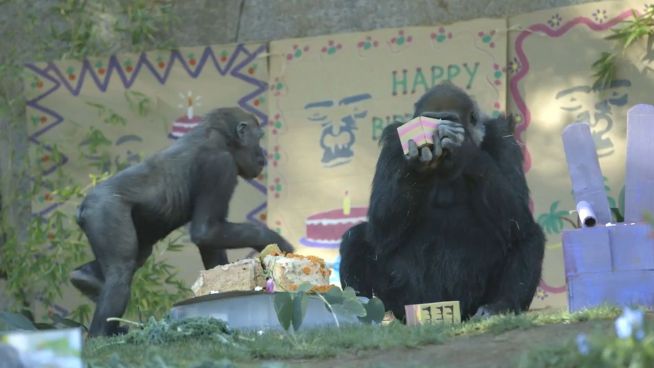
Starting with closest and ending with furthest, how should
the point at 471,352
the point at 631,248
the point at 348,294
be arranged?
the point at 471,352
the point at 631,248
the point at 348,294

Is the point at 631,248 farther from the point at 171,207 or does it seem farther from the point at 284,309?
the point at 171,207

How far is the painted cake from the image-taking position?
7480 millimetres

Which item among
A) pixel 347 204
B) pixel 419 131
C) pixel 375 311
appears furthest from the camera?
pixel 347 204

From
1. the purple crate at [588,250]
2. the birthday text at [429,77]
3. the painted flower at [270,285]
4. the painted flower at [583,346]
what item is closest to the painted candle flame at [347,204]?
the birthday text at [429,77]

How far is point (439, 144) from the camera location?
4.69m

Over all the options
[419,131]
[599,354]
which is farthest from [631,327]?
[419,131]

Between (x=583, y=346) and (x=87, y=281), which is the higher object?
(x=583, y=346)

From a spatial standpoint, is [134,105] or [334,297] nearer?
[334,297]

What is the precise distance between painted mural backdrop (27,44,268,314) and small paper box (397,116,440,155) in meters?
3.14

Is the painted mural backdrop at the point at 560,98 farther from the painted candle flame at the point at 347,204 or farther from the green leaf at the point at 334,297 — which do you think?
the green leaf at the point at 334,297

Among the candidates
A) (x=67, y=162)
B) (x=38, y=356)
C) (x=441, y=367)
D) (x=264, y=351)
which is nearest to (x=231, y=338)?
(x=264, y=351)

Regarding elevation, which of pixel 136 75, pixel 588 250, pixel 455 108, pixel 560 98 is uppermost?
pixel 136 75

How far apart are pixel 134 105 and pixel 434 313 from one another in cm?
403

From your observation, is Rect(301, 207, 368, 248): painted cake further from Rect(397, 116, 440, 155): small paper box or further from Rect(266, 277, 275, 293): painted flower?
Rect(397, 116, 440, 155): small paper box
